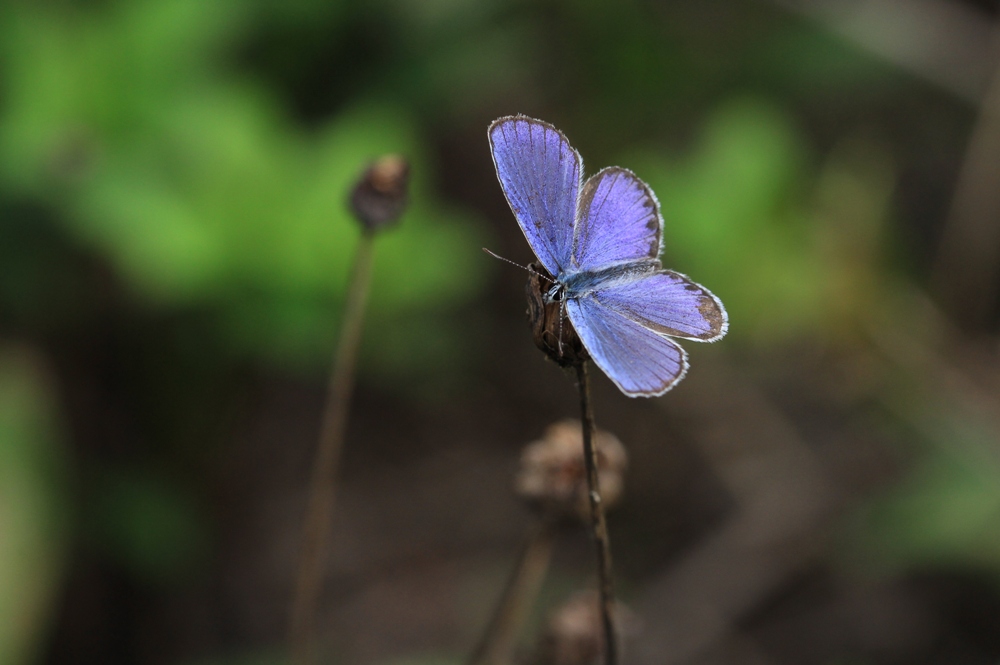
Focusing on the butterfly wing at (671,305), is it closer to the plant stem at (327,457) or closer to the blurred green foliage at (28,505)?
the plant stem at (327,457)

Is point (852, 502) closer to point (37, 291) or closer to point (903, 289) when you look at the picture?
point (903, 289)

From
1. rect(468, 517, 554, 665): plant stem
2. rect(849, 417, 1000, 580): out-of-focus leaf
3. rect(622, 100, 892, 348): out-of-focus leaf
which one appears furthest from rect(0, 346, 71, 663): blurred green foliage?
rect(849, 417, 1000, 580): out-of-focus leaf

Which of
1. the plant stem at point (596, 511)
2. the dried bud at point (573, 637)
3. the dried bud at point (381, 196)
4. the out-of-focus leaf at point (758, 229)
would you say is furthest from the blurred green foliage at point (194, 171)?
the plant stem at point (596, 511)

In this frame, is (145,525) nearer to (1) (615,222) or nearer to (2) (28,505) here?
(2) (28,505)

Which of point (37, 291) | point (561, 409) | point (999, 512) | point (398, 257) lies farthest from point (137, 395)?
point (999, 512)

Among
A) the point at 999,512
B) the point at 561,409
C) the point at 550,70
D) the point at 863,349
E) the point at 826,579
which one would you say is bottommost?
the point at 826,579

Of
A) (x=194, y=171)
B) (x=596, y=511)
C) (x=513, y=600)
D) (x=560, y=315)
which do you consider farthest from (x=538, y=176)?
(x=194, y=171)
